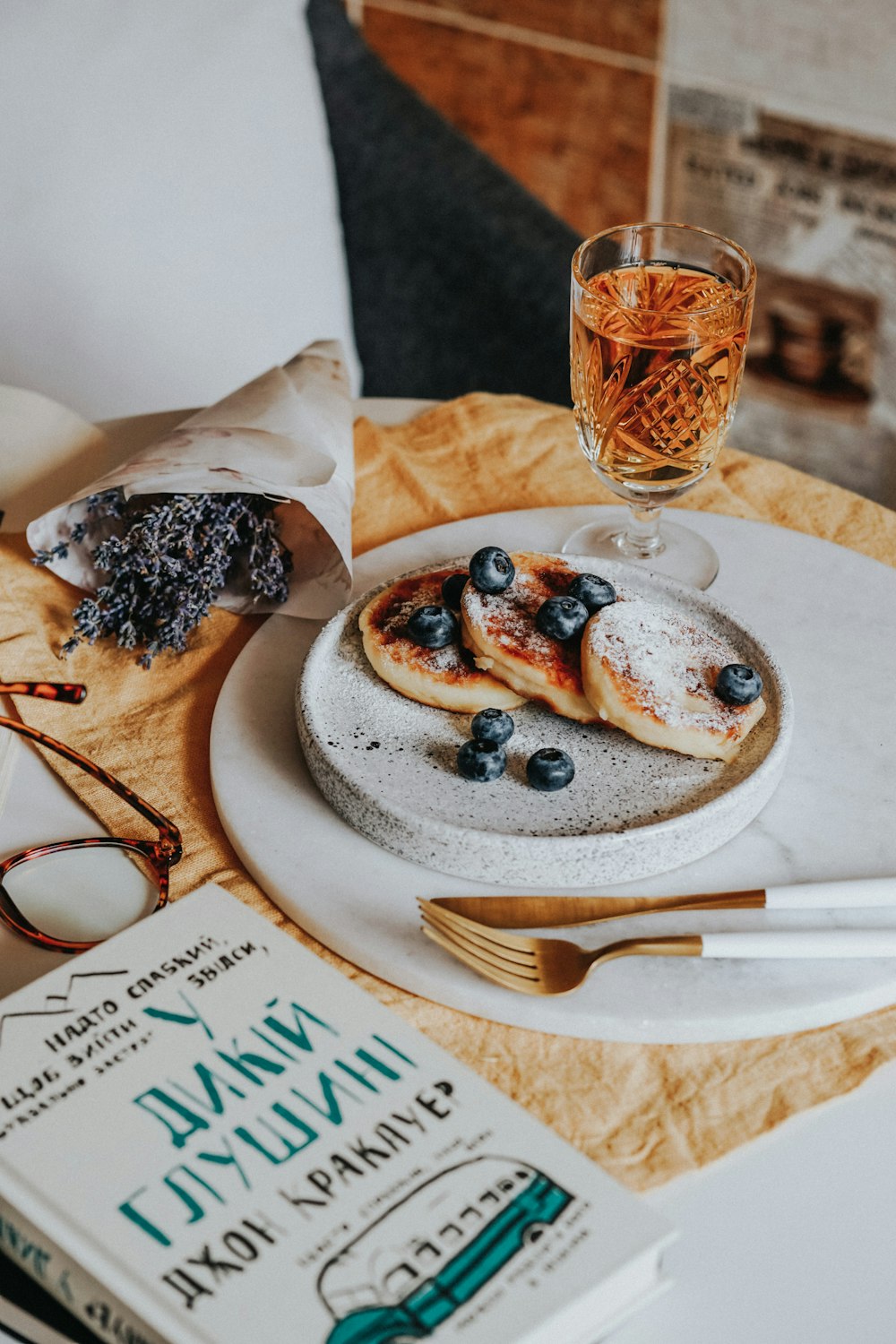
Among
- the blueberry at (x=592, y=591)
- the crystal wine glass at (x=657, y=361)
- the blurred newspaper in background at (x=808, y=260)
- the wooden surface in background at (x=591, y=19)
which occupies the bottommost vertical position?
the blurred newspaper in background at (x=808, y=260)

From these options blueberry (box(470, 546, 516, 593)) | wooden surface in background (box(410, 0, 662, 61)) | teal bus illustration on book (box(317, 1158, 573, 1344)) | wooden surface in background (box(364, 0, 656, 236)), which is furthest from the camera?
wooden surface in background (box(364, 0, 656, 236))

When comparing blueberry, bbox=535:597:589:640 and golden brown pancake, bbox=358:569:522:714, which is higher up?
blueberry, bbox=535:597:589:640

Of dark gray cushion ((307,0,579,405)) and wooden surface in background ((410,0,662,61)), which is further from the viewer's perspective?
wooden surface in background ((410,0,662,61))

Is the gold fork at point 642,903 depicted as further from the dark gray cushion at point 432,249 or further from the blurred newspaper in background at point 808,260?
the blurred newspaper in background at point 808,260

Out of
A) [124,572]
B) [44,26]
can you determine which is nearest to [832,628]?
[124,572]

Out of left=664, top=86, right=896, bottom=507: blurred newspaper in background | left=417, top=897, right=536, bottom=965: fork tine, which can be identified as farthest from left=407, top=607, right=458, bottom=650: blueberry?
left=664, top=86, right=896, bottom=507: blurred newspaper in background

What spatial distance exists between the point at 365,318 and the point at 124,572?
1.09m

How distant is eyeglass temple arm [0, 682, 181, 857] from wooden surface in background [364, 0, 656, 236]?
6.89 ft

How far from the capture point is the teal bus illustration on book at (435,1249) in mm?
487

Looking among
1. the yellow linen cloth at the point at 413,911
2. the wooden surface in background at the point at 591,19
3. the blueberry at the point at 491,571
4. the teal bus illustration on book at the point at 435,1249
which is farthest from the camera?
the wooden surface in background at the point at 591,19

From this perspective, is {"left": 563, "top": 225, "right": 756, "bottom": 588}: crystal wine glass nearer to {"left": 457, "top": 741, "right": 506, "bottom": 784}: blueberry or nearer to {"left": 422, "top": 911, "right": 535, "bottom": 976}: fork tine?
{"left": 457, "top": 741, "right": 506, "bottom": 784}: blueberry

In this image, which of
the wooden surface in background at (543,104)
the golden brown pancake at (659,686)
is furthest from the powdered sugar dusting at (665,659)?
the wooden surface in background at (543,104)

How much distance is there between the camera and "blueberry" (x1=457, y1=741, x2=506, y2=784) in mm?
773

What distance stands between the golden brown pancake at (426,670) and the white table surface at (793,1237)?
333mm
